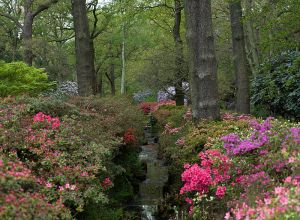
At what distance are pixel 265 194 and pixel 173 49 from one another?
13992 millimetres

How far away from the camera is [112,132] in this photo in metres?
7.24

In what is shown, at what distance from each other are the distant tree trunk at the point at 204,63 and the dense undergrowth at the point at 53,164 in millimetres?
2163

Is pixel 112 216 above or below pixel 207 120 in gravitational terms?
below

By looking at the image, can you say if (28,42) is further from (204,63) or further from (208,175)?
(208,175)

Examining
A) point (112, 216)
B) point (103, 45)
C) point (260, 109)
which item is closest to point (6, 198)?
point (112, 216)

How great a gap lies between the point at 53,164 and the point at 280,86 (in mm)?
9669

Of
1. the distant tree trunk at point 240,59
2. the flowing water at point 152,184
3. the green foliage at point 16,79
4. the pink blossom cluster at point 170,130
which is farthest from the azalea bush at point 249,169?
the green foliage at point 16,79

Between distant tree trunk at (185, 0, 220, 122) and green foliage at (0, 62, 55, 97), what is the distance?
486 centimetres

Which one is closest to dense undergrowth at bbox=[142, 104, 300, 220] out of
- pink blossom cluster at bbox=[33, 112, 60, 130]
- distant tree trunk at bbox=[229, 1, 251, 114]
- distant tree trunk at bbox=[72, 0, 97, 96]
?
pink blossom cluster at bbox=[33, 112, 60, 130]

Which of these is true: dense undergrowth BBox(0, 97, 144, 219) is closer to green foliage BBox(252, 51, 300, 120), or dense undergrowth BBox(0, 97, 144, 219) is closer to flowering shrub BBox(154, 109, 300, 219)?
flowering shrub BBox(154, 109, 300, 219)

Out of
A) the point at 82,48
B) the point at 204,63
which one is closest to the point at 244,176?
the point at 204,63

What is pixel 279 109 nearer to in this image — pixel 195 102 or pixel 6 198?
pixel 195 102

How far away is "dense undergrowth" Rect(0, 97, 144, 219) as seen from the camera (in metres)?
3.39

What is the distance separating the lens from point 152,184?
32.2ft
